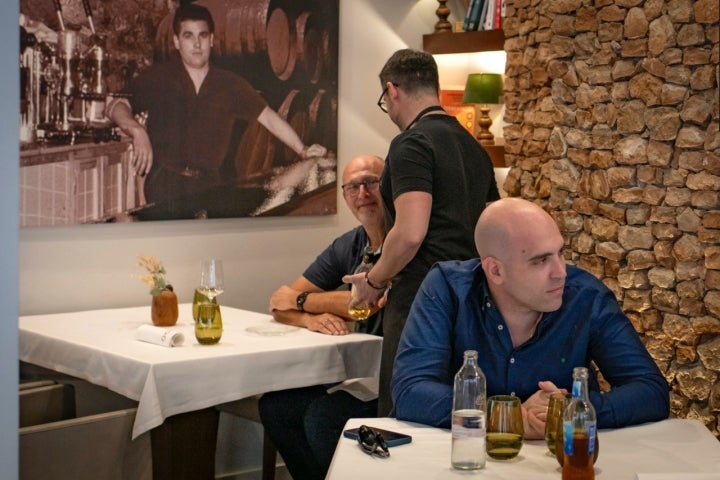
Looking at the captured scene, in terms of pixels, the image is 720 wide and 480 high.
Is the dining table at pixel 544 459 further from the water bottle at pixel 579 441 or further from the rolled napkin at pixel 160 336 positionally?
the rolled napkin at pixel 160 336

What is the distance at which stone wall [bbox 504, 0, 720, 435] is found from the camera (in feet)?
14.1

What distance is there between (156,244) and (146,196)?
225 mm

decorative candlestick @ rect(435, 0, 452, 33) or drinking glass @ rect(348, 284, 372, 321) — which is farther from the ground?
decorative candlestick @ rect(435, 0, 452, 33)

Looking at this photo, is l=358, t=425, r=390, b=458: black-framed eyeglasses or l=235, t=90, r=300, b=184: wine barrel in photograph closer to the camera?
l=358, t=425, r=390, b=458: black-framed eyeglasses

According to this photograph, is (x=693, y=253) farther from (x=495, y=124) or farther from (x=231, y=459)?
(x=231, y=459)

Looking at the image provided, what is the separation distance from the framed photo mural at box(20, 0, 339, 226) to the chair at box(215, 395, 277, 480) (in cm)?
95

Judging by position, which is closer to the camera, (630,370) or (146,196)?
(630,370)

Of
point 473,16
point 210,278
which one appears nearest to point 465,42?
point 473,16

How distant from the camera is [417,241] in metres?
3.39

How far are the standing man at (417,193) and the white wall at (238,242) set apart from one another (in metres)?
1.30

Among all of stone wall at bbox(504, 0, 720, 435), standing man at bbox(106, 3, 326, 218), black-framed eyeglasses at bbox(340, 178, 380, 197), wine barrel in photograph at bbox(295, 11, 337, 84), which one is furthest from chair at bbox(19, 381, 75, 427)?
stone wall at bbox(504, 0, 720, 435)

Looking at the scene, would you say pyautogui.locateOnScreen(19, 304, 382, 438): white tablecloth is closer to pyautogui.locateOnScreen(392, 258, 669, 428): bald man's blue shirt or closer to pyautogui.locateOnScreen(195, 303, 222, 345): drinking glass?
pyautogui.locateOnScreen(195, 303, 222, 345): drinking glass

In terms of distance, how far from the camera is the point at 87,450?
11.4ft

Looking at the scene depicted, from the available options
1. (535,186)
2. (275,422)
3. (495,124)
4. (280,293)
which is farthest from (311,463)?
(495,124)
